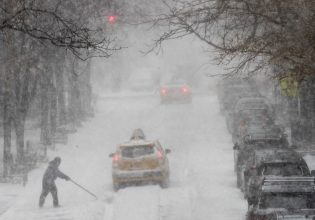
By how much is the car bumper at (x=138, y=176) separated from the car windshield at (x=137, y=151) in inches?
21.3

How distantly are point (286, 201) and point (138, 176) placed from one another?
7.21 metres

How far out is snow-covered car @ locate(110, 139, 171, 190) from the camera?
830 inches

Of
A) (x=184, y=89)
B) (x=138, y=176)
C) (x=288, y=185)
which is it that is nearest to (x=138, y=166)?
(x=138, y=176)

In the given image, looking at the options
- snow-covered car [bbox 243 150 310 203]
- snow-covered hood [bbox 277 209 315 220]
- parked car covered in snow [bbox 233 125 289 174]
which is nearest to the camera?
snow-covered hood [bbox 277 209 315 220]

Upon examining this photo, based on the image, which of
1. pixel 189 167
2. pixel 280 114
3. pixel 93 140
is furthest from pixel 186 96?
pixel 189 167

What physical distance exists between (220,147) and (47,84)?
776cm

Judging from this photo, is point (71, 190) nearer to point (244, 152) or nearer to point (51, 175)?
point (51, 175)

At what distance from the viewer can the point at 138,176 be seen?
2102 centimetres

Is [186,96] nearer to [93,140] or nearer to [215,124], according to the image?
[215,124]

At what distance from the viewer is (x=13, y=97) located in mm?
26812

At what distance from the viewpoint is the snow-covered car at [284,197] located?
46.9 ft

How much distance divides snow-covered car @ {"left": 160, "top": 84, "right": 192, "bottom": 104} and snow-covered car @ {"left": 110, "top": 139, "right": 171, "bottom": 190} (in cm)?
2296

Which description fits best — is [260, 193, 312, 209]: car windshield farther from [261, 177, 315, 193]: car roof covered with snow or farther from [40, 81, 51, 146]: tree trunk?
[40, 81, 51, 146]: tree trunk

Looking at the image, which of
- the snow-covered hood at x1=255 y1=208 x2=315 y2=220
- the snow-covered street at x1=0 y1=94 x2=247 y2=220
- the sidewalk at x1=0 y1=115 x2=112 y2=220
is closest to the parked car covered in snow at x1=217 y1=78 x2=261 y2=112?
the snow-covered street at x1=0 y1=94 x2=247 y2=220
